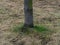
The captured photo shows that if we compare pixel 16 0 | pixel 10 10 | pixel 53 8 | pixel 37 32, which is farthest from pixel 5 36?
pixel 16 0

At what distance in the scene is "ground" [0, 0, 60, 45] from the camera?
14.6 ft

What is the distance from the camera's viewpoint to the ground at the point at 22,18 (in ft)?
14.6

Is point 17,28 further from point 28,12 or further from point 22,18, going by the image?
point 22,18

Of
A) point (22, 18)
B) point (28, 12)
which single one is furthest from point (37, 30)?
point (22, 18)

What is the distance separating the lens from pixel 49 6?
6512 mm

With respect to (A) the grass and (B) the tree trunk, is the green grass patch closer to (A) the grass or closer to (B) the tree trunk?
(A) the grass

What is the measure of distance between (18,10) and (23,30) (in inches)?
59.9

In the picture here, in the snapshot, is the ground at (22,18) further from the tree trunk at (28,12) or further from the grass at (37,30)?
the tree trunk at (28,12)

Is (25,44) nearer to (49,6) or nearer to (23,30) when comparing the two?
(23,30)

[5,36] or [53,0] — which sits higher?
[53,0]

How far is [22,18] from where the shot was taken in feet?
18.2

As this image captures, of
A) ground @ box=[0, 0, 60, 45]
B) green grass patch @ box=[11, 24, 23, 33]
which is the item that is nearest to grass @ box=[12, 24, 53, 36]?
green grass patch @ box=[11, 24, 23, 33]

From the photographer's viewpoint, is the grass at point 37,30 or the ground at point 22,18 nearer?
the ground at point 22,18

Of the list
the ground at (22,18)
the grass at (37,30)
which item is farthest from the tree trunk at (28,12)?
the ground at (22,18)
